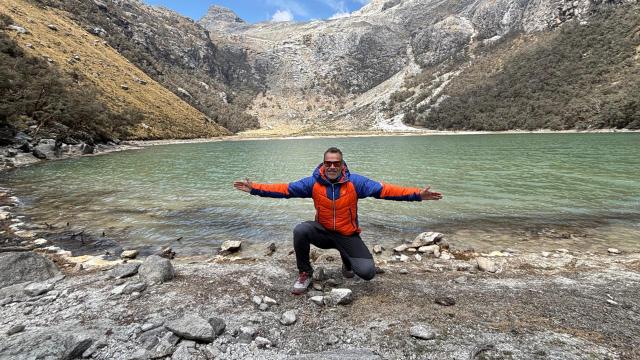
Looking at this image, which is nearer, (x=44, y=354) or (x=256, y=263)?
(x=44, y=354)

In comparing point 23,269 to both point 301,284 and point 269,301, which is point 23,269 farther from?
point 301,284

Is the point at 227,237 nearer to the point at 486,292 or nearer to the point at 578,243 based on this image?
the point at 486,292

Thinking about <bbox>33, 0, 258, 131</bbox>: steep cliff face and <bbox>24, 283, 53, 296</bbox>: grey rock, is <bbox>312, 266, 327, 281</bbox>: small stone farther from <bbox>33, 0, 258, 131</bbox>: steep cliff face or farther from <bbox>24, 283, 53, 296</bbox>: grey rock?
<bbox>33, 0, 258, 131</bbox>: steep cliff face

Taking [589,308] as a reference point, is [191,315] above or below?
above

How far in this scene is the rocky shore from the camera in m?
4.75

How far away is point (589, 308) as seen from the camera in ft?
19.3

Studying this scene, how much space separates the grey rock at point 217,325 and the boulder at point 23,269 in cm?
444

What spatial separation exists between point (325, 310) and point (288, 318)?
697mm

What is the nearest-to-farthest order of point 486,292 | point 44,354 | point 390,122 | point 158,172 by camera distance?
point 44,354
point 486,292
point 158,172
point 390,122

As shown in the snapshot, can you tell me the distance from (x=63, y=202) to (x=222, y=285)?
1440 cm

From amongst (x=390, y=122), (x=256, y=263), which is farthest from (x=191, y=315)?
(x=390, y=122)

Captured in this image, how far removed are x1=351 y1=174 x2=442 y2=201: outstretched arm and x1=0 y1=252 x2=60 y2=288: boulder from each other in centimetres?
659

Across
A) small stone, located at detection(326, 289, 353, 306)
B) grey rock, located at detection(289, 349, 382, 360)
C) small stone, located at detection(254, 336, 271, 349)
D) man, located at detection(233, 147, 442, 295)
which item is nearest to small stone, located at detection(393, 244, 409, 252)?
man, located at detection(233, 147, 442, 295)

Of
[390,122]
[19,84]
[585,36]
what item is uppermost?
[585,36]
